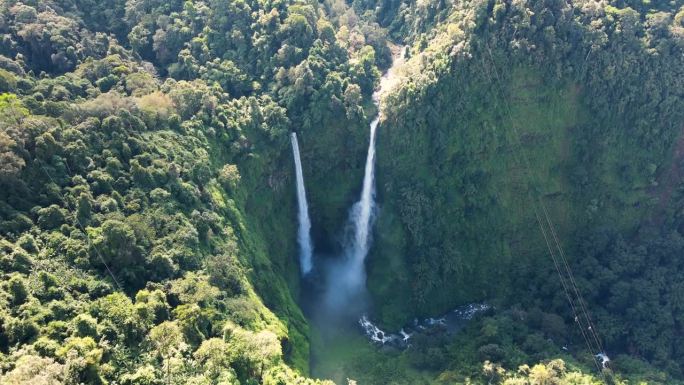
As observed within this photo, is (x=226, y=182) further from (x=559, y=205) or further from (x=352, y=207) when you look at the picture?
(x=559, y=205)

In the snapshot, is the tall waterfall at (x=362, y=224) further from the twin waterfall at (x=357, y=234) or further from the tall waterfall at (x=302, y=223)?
the tall waterfall at (x=302, y=223)

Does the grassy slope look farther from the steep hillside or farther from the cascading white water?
Answer: the cascading white water

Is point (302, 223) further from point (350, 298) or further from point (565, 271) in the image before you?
point (565, 271)

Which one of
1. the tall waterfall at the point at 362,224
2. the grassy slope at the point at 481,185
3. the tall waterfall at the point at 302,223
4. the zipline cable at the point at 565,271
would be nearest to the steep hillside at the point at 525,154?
the grassy slope at the point at 481,185

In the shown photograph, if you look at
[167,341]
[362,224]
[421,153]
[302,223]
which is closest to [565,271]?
[421,153]

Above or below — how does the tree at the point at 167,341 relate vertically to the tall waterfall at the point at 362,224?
above

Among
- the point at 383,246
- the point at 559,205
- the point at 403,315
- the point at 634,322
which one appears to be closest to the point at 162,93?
the point at 383,246
